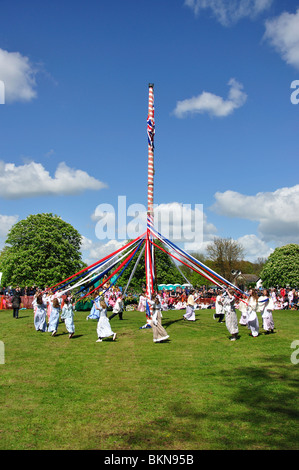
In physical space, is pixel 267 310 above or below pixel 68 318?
above

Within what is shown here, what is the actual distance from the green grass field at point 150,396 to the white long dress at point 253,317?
0.99m

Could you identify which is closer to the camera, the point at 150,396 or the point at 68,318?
the point at 150,396

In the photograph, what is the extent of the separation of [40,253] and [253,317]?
2908 centimetres

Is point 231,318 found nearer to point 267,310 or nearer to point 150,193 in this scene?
point 267,310

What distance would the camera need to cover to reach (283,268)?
42875mm

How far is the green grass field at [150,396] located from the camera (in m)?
5.27

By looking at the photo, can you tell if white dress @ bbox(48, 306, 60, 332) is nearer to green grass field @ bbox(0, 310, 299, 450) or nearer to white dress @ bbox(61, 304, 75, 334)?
white dress @ bbox(61, 304, 75, 334)

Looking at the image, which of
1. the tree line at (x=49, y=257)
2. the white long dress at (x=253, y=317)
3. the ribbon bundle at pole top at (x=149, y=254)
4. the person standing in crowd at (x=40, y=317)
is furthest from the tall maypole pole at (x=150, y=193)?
the tree line at (x=49, y=257)

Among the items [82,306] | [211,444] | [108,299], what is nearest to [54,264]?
[82,306]

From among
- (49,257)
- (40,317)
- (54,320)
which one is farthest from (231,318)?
(49,257)

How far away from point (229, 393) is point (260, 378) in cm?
137

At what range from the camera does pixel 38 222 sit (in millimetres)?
40844

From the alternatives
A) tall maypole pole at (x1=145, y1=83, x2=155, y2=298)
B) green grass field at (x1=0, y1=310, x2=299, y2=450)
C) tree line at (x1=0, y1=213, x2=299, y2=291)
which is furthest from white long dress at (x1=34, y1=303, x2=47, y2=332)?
tree line at (x1=0, y1=213, x2=299, y2=291)

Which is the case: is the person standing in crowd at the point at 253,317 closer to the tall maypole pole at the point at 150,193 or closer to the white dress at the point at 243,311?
the white dress at the point at 243,311
